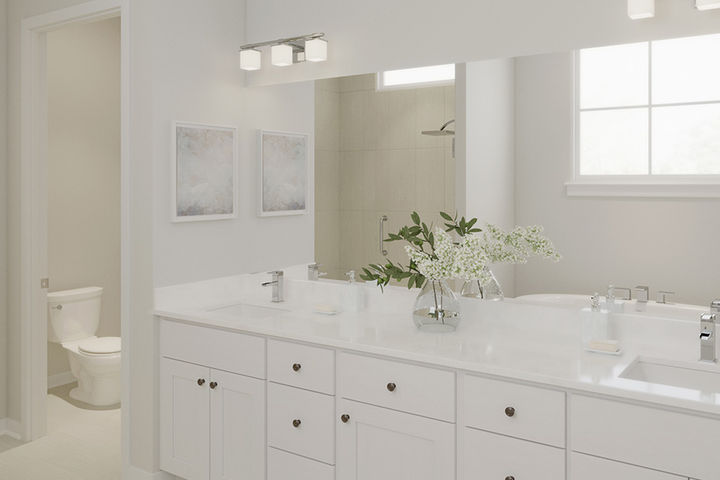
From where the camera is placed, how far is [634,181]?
92.4 inches

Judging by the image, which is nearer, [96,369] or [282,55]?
[282,55]

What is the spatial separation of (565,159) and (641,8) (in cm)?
59

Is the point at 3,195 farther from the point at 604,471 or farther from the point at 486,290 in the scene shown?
the point at 604,471

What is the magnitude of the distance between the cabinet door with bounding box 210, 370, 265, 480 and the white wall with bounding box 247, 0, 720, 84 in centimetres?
149

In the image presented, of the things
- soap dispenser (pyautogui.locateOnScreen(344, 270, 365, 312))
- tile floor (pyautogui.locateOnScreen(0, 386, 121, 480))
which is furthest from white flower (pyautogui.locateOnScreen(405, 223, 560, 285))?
tile floor (pyautogui.locateOnScreen(0, 386, 121, 480))

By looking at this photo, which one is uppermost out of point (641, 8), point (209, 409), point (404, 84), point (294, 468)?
point (641, 8)

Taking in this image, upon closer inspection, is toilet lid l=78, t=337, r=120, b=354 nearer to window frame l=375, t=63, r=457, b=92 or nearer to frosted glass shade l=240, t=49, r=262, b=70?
frosted glass shade l=240, t=49, r=262, b=70

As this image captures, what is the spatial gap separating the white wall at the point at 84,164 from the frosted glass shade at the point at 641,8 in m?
3.63

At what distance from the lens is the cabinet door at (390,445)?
2.13 metres

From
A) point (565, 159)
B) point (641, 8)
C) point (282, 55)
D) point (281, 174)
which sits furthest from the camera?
point (281, 174)

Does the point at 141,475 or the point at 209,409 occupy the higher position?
the point at 209,409

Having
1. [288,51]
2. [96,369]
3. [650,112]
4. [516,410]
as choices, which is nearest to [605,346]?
[516,410]

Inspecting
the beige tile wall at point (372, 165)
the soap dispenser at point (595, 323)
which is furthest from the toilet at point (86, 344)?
the soap dispenser at point (595, 323)

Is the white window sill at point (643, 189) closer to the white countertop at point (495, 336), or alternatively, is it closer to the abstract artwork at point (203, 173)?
the white countertop at point (495, 336)
